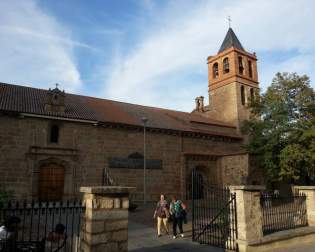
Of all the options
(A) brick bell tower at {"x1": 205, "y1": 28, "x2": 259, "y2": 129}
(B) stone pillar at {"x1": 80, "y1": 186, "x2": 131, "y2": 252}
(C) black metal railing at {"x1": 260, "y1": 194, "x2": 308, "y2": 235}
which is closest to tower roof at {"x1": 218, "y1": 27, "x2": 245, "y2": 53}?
(A) brick bell tower at {"x1": 205, "y1": 28, "x2": 259, "y2": 129}

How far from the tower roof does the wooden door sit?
938 inches

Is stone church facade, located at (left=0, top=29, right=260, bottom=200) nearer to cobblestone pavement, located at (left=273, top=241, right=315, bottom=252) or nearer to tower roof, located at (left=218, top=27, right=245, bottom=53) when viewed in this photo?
tower roof, located at (left=218, top=27, right=245, bottom=53)

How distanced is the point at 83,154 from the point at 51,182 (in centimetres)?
266

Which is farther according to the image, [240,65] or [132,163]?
[240,65]

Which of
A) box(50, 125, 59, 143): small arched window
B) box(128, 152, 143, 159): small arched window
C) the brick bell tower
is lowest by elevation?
box(128, 152, 143, 159): small arched window

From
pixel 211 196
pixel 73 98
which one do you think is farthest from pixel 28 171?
pixel 211 196

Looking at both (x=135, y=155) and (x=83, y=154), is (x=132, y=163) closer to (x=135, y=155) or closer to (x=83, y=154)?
(x=135, y=155)

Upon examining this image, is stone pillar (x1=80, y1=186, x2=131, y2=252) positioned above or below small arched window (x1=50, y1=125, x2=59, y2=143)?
below

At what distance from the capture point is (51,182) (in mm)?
18406

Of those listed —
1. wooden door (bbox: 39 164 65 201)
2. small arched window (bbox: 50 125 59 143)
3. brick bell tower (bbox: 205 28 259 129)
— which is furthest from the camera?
brick bell tower (bbox: 205 28 259 129)

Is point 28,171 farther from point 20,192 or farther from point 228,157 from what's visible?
point 228,157

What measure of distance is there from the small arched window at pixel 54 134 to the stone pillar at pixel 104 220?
46.7ft

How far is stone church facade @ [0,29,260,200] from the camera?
57.8 ft

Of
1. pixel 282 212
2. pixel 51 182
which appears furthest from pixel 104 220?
pixel 51 182
